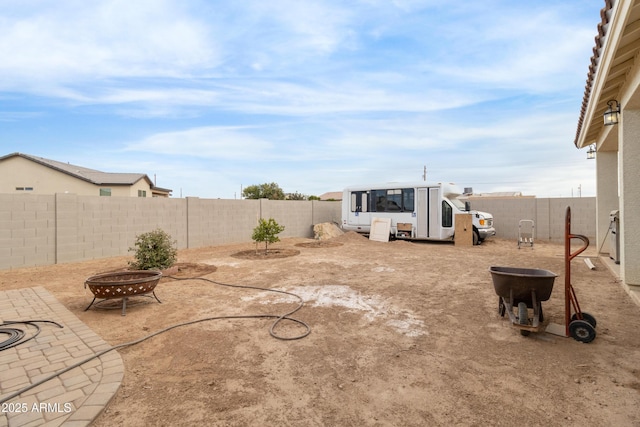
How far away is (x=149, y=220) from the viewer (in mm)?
11602

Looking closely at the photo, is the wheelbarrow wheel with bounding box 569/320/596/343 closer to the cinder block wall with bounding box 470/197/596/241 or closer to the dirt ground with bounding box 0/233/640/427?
the dirt ground with bounding box 0/233/640/427

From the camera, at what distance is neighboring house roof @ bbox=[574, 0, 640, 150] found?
3.51 meters

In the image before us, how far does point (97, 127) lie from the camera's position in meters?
20.6

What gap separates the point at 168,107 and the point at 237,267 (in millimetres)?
10626

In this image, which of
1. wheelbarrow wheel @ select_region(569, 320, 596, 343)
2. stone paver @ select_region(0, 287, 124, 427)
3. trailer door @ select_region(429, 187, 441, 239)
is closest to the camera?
stone paver @ select_region(0, 287, 124, 427)

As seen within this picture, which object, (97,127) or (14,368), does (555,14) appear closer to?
(14,368)

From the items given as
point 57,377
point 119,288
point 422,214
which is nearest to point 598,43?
point 57,377

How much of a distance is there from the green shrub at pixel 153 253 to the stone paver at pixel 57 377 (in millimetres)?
2677

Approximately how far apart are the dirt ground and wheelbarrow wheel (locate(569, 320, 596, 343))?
82 millimetres

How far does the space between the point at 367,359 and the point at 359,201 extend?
1297 cm

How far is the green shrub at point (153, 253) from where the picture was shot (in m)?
7.27

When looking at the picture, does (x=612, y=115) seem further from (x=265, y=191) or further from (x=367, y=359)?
(x=265, y=191)


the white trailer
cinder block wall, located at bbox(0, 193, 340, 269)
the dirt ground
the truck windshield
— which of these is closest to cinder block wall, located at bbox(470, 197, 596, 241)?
the white trailer

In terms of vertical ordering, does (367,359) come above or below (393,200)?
below
